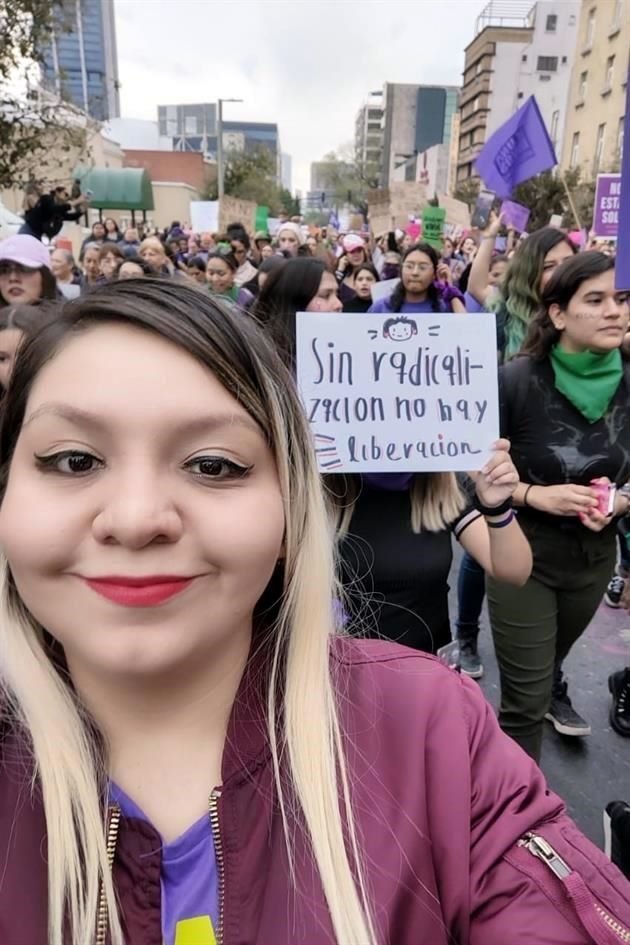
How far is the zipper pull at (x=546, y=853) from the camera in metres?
0.89

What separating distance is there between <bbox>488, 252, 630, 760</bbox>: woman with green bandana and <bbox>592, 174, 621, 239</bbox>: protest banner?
577cm

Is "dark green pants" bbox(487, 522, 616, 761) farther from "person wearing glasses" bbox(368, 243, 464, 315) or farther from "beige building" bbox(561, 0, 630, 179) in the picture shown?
"beige building" bbox(561, 0, 630, 179)

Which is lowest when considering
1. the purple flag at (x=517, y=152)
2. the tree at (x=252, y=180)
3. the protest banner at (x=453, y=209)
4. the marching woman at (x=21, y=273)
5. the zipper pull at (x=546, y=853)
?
the zipper pull at (x=546, y=853)

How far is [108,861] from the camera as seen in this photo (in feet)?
2.85

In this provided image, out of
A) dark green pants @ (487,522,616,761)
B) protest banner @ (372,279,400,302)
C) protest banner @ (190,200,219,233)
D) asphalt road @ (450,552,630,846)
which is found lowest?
asphalt road @ (450,552,630,846)

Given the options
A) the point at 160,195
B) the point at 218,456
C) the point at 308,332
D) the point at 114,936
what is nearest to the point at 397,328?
the point at 308,332

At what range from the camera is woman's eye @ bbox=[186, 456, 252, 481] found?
888 mm

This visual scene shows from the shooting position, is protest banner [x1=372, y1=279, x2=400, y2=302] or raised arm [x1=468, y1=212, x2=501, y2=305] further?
protest banner [x1=372, y1=279, x2=400, y2=302]

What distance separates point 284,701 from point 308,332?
1.21m

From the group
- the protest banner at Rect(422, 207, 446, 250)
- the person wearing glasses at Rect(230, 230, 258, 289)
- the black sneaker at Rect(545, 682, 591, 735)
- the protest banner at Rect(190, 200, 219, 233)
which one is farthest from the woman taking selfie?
the protest banner at Rect(190, 200, 219, 233)

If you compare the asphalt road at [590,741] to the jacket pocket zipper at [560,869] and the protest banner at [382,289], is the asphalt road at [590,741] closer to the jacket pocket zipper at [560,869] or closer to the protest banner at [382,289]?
the jacket pocket zipper at [560,869]

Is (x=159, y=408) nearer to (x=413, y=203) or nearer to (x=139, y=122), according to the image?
(x=413, y=203)

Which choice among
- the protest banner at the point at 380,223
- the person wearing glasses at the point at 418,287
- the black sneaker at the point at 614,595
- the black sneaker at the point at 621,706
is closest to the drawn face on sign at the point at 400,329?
the black sneaker at the point at 621,706

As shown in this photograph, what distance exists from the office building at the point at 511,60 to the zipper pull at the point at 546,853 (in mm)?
68225
